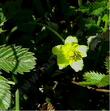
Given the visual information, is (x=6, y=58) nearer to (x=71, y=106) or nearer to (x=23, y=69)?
(x=23, y=69)

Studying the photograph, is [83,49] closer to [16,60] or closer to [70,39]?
[70,39]

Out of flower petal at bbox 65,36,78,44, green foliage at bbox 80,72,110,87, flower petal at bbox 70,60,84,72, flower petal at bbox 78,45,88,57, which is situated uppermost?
flower petal at bbox 65,36,78,44

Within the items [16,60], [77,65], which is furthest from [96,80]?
[16,60]

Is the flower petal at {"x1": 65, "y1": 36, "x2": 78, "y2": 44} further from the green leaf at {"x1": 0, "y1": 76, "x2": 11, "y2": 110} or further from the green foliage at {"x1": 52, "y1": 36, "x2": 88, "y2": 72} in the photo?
the green leaf at {"x1": 0, "y1": 76, "x2": 11, "y2": 110}

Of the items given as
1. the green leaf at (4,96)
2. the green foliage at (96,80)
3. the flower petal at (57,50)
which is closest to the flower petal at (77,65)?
the flower petal at (57,50)

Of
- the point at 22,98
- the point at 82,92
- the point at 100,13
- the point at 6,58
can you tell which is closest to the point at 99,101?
the point at 82,92

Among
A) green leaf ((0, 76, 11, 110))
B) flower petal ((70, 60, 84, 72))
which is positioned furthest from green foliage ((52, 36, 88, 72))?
green leaf ((0, 76, 11, 110))
